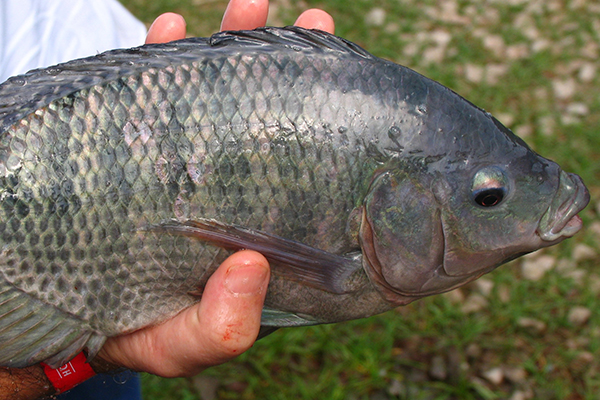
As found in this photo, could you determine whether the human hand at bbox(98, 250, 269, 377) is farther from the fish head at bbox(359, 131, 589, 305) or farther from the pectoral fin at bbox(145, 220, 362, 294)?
the fish head at bbox(359, 131, 589, 305)

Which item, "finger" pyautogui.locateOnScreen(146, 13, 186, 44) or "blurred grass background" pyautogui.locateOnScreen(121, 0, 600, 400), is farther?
"blurred grass background" pyautogui.locateOnScreen(121, 0, 600, 400)

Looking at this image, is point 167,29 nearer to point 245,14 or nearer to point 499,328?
point 245,14

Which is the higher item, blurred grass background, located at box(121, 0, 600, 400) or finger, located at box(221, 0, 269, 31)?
finger, located at box(221, 0, 269, 31)

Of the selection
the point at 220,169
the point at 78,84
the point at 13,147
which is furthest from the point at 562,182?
the point at 13,147

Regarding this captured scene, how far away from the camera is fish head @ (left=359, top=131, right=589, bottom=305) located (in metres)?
1.75

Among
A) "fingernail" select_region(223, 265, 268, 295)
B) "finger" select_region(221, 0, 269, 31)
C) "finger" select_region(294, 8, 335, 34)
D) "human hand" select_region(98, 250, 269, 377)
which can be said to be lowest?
"human hand" select_region(98, 250, 269, 377)

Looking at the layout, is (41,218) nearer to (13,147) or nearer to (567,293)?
(13,147)

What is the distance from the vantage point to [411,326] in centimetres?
348

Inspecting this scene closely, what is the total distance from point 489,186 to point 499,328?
201 centimetres

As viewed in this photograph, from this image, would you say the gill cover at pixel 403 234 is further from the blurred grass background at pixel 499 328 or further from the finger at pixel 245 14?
the blurred grass background at pixel 499 328

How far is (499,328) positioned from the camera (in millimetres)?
3438

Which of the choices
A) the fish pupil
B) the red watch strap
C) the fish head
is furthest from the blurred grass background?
the fish pupil

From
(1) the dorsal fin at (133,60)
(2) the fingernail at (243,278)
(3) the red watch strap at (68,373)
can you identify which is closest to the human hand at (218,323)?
(2) the fingernail at (243,278)

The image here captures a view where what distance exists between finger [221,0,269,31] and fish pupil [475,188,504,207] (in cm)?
141
